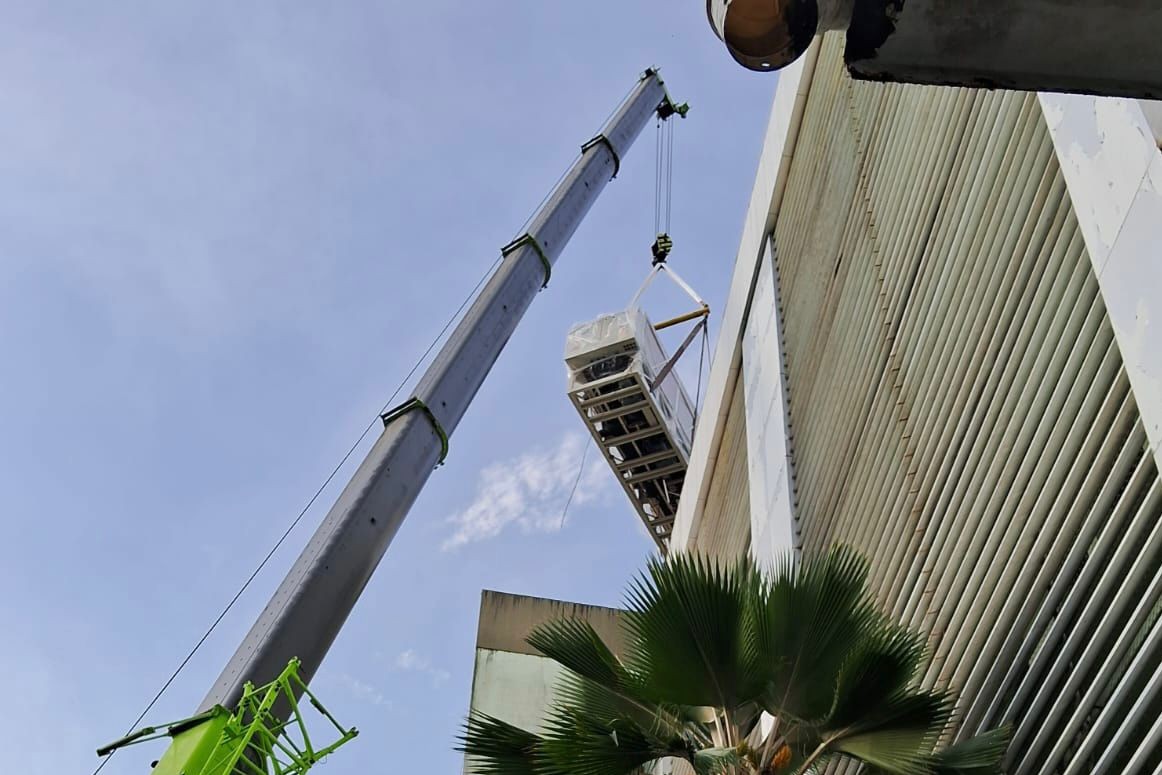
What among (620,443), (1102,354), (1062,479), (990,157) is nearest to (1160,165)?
(1102,354)

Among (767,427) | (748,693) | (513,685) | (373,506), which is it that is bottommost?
(748,693)

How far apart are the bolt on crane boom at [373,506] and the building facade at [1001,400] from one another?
13.7ft

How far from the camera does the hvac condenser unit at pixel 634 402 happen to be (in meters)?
29.3

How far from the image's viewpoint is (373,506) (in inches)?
464

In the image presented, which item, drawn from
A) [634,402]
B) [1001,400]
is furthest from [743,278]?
[634,402]

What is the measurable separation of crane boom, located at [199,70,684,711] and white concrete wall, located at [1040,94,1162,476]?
721cm

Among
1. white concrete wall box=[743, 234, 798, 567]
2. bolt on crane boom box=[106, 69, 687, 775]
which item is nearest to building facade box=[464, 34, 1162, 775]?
white concrete wall box=[743, 234, 798, 567]

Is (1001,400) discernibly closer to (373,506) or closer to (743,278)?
(373,506)

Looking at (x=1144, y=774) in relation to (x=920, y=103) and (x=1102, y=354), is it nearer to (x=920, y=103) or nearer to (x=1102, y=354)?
(x=1102, y=354)

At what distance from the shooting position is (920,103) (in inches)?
382

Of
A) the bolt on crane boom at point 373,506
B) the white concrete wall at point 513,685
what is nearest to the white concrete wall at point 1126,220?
the bolt on crane boom at point 373,506

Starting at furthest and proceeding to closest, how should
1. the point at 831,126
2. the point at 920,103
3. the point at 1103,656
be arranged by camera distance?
the point at 831,126 → the point at 920,103 → the point at 1103,656

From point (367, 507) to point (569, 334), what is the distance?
19395 millimetres

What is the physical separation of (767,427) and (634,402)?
15380 mm
